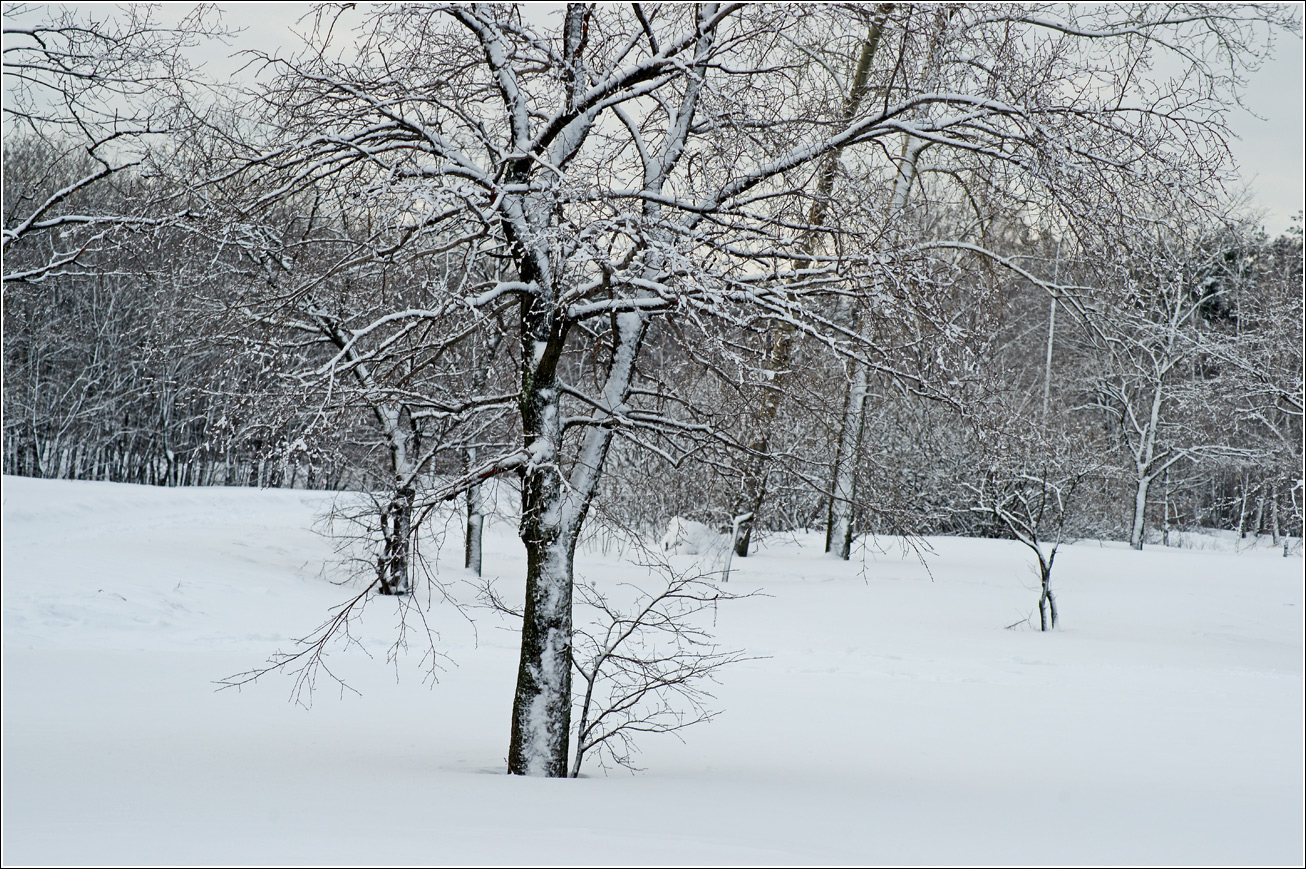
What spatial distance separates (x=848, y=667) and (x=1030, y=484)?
44.0ft

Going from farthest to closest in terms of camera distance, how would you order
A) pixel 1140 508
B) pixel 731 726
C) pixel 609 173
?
pixel 1140 508 < pixel 731 726 < pixel 609 173

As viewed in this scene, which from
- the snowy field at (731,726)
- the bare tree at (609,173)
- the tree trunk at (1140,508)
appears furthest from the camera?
the tree trunk at (1140,508)

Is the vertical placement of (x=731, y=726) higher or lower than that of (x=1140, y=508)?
lower

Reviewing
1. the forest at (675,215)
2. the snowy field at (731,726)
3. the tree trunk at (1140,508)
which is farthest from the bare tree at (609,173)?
the tree trunk at (1140,508)

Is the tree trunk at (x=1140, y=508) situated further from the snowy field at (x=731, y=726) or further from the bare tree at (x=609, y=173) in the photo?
the bare tree at (x=609, y=173)

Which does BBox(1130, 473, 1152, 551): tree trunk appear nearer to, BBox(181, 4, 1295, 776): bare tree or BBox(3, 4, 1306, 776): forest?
BBox(3, 4, 1306, 776): forest

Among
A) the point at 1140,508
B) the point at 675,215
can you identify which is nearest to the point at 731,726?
the point at 675,215

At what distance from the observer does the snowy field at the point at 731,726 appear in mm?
4324

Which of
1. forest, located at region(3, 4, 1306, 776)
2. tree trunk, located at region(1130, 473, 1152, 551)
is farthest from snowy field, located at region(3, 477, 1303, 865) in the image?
tree trunk, located at region(1130, 473, 1152, 551)

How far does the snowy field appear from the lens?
14.2 feet

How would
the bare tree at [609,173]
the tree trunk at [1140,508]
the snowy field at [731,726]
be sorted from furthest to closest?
the tree trunk at [1140,508], the bare tree at [609,173], the snowy field at [731,726]

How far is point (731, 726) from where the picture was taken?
9227 mm

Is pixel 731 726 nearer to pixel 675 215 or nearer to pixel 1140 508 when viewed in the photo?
pixel 675 215

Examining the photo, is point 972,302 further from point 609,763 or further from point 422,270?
point 609,763
